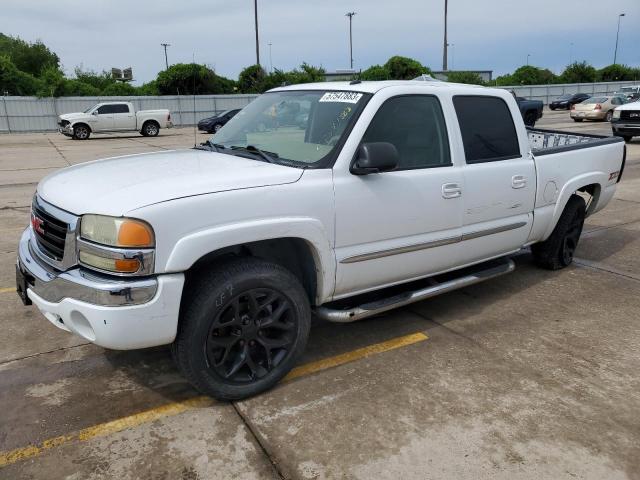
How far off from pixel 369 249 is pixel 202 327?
119 centimetres

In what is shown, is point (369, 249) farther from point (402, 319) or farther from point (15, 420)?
point (15, 420)

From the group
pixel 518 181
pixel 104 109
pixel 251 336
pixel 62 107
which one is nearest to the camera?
pixel 251 336

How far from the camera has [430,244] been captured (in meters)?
3.88

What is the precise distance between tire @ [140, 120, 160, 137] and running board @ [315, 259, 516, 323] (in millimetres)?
25529

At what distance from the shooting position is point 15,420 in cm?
302

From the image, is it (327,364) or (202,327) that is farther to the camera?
(327,364)

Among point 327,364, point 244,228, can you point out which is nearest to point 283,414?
point 327,364

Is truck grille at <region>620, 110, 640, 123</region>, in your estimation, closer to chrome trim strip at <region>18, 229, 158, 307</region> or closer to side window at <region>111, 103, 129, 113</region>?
chrome trim strip at <region>18, 229, 158, 307</region>

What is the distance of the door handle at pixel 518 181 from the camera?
4.39 m

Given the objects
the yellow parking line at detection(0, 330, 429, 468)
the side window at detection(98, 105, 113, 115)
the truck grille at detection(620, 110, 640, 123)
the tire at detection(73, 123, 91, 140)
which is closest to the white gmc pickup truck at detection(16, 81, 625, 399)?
the yellow parking line at detection(0, 330, 429, 468)

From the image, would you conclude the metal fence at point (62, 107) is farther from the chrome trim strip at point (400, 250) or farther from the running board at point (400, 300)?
the chrome trim strip at point (400, 250)

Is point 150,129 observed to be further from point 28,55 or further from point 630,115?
point 28,55

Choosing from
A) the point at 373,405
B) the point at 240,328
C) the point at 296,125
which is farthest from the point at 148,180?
the point at 373,405

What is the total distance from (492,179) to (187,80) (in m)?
41.3
